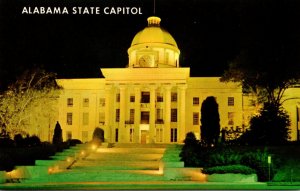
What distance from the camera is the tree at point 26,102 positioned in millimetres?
44688

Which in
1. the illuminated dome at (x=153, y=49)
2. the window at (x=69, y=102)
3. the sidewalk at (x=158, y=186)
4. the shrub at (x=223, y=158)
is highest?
the illuminated dome at (x=153, y=49)

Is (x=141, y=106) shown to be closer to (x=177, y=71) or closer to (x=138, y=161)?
(x=177, y=71)

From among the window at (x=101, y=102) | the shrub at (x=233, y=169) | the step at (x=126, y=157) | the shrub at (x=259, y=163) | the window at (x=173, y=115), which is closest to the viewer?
the shrub at (x=233, y=169)

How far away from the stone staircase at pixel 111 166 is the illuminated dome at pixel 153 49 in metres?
19.9

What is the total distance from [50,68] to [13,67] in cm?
776

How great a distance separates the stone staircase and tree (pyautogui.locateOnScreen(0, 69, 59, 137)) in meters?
6.55

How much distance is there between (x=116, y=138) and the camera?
187 ft

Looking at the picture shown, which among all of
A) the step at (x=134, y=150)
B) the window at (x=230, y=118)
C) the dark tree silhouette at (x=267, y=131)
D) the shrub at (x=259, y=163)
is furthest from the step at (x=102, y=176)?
the window at (x=230, y=118)

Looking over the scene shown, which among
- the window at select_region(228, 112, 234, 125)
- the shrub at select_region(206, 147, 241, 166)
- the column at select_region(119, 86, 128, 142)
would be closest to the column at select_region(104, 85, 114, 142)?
the column at select_region(119, 86, 128, 142)

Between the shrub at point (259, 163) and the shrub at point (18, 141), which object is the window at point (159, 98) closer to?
the shrub at point (18, 141)

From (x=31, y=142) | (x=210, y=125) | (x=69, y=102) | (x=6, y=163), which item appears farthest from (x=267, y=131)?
(x=69, y=102)

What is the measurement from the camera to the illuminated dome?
60719mm

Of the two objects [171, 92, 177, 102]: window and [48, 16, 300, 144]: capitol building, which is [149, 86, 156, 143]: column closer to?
[48, 16, 300, 144]: capitol building

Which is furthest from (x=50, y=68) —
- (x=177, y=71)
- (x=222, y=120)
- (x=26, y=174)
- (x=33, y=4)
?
(x=33, y=4)
